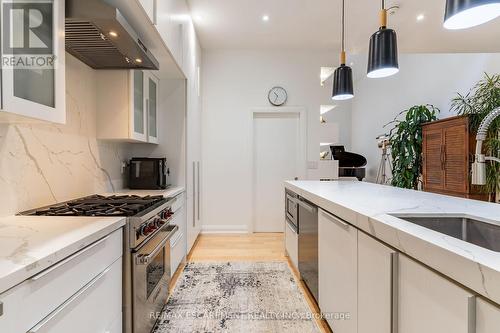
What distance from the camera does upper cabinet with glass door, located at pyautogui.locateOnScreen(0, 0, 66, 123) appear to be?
38.6 inches

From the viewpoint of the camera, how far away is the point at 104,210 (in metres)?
1.50

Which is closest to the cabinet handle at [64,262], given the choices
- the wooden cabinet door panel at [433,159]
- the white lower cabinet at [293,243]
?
the white lower cabinet at [293,243]

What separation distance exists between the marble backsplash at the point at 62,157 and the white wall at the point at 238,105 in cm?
187

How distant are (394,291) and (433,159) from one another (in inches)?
135

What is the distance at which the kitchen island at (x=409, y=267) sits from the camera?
649mm

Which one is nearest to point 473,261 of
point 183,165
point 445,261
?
point 445,261

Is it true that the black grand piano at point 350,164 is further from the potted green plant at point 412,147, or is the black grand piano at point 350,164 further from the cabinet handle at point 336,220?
the cabinet handle at point 336,220

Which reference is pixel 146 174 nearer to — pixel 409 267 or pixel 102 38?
pixel 102 38

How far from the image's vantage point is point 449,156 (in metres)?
3.41

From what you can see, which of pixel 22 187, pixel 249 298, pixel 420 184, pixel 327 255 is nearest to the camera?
pixel 22 187

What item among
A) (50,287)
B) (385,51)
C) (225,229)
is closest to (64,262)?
(50,287)

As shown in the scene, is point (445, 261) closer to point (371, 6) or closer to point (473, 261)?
point (473, 261)

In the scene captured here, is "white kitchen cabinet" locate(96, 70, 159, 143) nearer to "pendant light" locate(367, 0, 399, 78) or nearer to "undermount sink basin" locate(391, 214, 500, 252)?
"pendant light" locate(367, 0, 399, 78)

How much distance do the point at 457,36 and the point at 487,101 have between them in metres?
0.98
